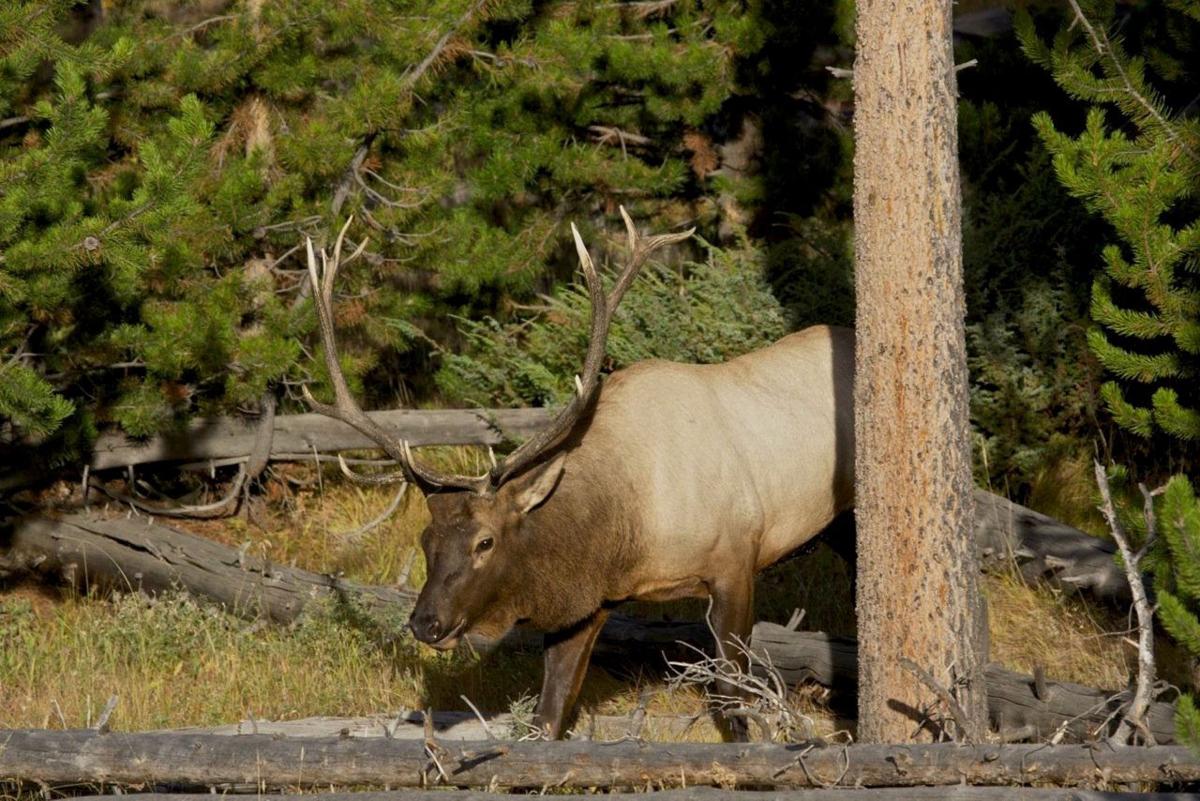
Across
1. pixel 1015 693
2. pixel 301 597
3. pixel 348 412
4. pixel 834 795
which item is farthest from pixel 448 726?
pixel 1015 693

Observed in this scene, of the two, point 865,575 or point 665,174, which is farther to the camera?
point 665,174

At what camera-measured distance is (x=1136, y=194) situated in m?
6.24

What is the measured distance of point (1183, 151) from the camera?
21.4 feet

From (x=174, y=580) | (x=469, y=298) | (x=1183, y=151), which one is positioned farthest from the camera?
(x=469, y=298)

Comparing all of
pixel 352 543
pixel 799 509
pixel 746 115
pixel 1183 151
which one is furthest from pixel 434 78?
pixel 1183 151

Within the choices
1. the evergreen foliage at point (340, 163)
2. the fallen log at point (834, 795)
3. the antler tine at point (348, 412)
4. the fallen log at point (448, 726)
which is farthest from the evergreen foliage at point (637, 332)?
the fallen log at point (834, 795)

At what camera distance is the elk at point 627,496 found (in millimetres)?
5816

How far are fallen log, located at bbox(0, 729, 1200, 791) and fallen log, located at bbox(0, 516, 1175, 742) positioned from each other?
93 cm

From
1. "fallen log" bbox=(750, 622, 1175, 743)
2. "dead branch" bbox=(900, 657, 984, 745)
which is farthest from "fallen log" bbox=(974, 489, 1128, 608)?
"dead branch" bbox=(900, 657, 984, 745)

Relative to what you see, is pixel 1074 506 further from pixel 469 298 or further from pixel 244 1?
pixel 244 1

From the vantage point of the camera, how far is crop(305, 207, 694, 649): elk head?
5664mm

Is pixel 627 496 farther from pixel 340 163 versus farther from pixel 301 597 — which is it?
pixel 340 163

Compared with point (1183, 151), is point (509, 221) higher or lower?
lower

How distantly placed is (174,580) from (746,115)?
4.63 meters
